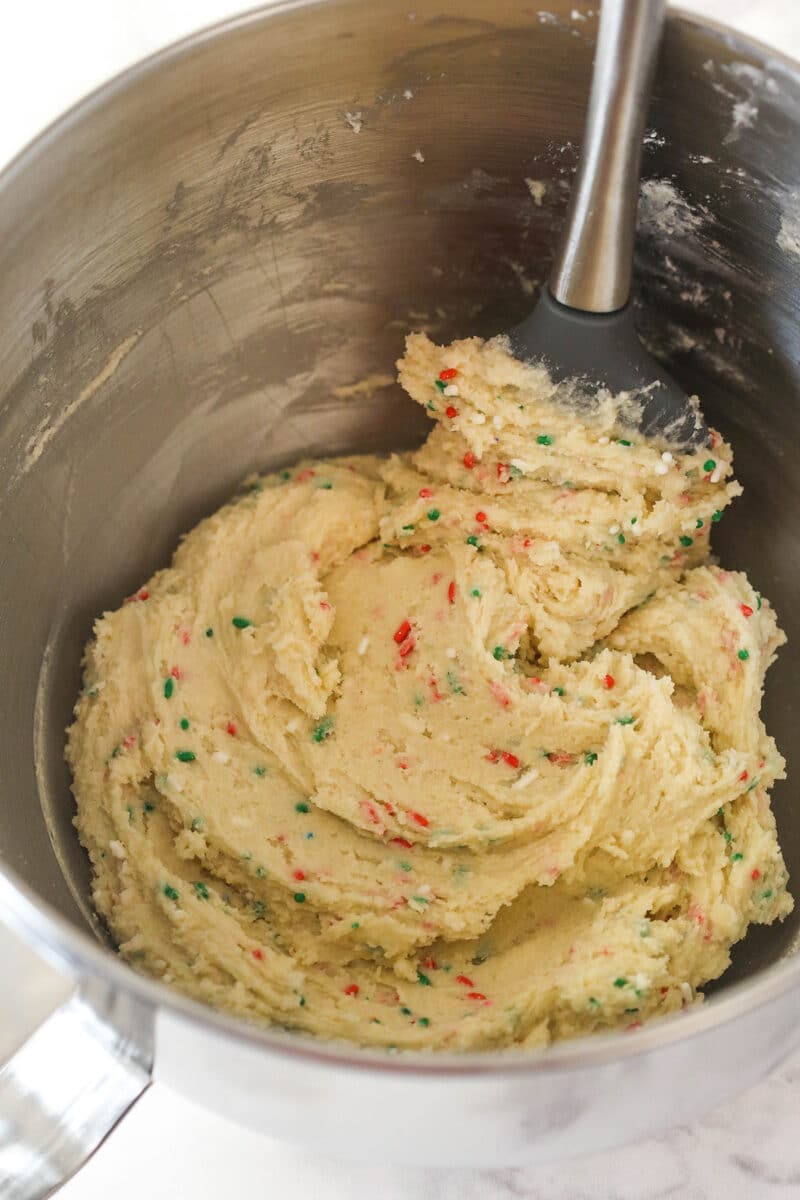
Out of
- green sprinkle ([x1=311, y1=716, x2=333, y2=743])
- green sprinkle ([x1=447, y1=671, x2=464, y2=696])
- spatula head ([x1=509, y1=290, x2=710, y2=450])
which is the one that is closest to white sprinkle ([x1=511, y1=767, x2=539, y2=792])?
green sprinkle ([x1=447, y1=671, x2=464, y2=696])

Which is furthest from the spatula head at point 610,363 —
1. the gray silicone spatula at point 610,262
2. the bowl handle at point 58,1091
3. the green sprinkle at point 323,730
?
the bowl handle at point 58,1091

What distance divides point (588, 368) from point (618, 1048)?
42.9 inches

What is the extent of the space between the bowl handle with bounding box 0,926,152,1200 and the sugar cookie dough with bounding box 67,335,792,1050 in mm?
272

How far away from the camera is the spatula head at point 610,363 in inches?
68.1

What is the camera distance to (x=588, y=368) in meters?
1.74

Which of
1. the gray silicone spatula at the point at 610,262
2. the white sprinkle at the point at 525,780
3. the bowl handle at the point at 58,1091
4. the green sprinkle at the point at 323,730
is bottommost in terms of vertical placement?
the white sprinkle at the point at 525,780

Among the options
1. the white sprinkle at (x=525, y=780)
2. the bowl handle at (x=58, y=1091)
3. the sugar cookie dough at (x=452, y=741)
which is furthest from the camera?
the white sprinkle at (x=525, y=780)

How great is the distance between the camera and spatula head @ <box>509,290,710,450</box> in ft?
5.67

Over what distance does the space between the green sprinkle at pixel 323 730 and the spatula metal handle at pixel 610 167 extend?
30.3 inches

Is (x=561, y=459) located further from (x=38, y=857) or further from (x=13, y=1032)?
(x=13, y=1032)

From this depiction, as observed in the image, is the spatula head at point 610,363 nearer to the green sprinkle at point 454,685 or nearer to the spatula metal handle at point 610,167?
the spatula metal handle at point 610,167

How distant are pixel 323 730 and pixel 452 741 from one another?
0.69ft

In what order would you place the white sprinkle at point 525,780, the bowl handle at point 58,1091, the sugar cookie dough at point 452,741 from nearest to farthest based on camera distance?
1. the bowl handle at point 58,1091
2. the sugar cookie dough at point 452,741
3. the white sprinkle at point 525,780

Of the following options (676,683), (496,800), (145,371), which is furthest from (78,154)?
(676,683)
